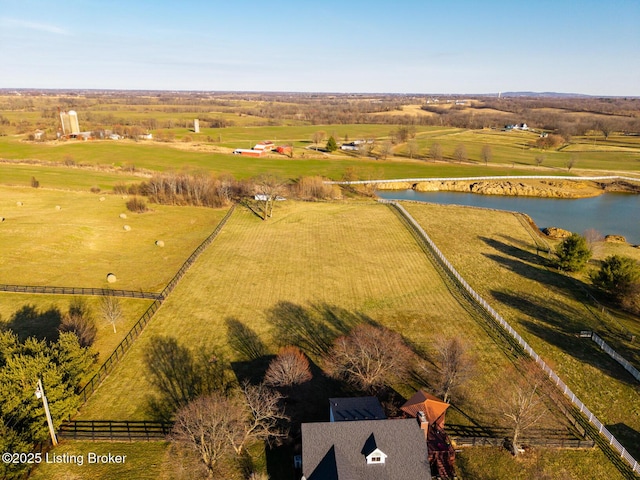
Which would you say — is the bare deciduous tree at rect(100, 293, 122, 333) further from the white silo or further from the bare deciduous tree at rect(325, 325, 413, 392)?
the white silo

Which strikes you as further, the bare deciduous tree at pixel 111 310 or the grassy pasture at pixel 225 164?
the grassy pasture at pixel 225 164

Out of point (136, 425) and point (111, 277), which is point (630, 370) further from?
point (111, 277)

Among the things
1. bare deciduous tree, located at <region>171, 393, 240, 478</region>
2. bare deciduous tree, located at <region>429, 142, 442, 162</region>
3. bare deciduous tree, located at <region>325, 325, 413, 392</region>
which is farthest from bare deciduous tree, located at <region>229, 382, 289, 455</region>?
bare deciduous tree, located at <region>429, 142, 442, 162</region>

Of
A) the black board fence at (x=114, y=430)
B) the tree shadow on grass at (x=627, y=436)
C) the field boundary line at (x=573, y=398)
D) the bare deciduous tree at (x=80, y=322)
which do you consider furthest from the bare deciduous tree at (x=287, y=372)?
the tree shadow on grass at (x=627, y=436)

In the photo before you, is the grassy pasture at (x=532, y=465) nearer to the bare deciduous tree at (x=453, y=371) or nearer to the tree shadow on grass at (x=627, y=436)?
the tree shadow on grass at (x=627, y=436)

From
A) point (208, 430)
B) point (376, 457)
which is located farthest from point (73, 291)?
point (376, 457)

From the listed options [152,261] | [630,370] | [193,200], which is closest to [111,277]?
[152,261]
